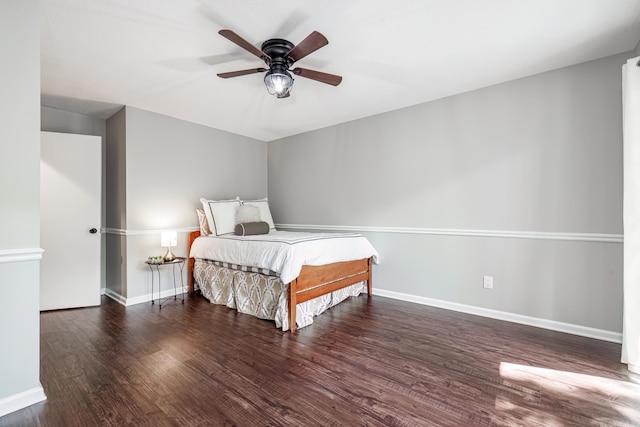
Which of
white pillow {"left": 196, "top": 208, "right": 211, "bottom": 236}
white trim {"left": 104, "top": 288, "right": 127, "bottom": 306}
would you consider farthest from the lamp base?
white trim {"left": 104, "top": 288, "right": 127, "bottom": 306}

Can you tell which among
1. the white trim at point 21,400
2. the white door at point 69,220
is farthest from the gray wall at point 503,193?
the white trim at point 21,400

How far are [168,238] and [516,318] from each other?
399cm

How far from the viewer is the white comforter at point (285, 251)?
8.83 feet

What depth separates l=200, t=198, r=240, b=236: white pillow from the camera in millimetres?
3857

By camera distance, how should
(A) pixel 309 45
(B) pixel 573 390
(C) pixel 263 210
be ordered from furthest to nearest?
(C) pixel 263 210 → (A) pixel 309 45 → (B) pixel 573 390

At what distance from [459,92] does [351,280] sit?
2449 millimetres

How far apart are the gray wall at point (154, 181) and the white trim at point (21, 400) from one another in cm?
194

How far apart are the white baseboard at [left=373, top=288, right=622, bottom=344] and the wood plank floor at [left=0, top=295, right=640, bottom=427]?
0.11 metres

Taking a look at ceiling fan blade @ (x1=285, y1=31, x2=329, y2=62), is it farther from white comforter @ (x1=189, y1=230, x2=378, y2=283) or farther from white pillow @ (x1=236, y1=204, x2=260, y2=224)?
white pillow @ (x1=236, y1=204, x2=260, y2=224)

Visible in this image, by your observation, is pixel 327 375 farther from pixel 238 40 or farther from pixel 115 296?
Result: pixel 115 296

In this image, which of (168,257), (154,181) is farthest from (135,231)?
(154,181)

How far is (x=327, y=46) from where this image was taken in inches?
91.6

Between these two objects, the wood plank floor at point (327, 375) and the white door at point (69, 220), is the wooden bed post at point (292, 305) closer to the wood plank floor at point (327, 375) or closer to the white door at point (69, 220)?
the wood plank floor at point (327, 375)

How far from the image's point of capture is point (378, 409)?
5.32 feet
